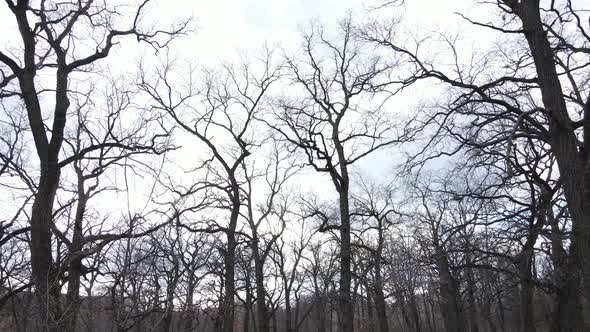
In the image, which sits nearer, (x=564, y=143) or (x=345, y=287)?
(x=564, y=143)

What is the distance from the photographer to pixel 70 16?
9.86 m

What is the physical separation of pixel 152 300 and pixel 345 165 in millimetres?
13785

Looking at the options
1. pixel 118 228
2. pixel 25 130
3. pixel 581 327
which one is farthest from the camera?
pixel 25 130

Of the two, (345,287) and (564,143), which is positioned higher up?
(564,143)

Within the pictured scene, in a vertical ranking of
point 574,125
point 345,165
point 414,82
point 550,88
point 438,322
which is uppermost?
point 345,165

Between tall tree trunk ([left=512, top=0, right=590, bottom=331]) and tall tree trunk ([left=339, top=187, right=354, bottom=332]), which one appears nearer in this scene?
tall tree trunk ([left=512, top=0, right=590, bottom=331])

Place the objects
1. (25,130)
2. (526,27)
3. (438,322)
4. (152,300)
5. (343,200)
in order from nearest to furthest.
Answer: (152,300), (526,27), (25,130), (343,200), (438,322)

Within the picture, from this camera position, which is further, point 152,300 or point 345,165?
point 345,165

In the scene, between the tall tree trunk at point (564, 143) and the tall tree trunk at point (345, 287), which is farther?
the tall tree trunk at point (345, 287)

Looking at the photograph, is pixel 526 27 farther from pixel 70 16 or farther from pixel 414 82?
pixel 70 16

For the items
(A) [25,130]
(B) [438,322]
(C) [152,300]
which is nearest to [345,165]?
(A) [25,130]

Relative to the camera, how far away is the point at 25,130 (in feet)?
52.6

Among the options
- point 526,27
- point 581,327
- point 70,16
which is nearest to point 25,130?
point 70,16

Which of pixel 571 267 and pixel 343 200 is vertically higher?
pixel 343 200
